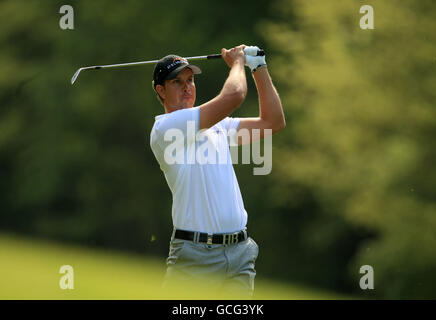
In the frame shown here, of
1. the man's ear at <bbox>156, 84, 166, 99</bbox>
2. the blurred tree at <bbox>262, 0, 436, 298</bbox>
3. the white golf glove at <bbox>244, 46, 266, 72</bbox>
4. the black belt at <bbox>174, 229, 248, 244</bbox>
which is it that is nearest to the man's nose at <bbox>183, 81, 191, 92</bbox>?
the man's ear at <bbox>156, 84, 166, 99</bbox>

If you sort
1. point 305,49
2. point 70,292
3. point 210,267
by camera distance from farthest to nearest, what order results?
1. point 305,49
2. point 70,292
3. point 210,267

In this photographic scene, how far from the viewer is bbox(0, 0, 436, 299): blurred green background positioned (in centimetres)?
1198

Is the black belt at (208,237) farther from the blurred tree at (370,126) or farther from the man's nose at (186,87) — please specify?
the blurred tree at (370,126)

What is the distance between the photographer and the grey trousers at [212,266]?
4.12 meters

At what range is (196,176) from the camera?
4.17 metres

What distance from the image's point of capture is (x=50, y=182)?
19.3 metres

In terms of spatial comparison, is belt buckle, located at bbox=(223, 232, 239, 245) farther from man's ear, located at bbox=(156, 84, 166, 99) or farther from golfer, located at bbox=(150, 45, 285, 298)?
man's ear, located at bbox=(156, 84, 166, 99)

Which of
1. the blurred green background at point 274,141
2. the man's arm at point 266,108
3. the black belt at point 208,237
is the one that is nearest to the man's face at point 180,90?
the man's arm at point 266,108

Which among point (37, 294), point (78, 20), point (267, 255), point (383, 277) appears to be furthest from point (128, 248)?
point (37, 294)

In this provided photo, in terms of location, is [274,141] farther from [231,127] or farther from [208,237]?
[208,237]

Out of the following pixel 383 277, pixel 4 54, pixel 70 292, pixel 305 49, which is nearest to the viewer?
pixel 70 292

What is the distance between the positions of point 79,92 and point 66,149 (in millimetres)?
1486

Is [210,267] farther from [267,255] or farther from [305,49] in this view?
[267,255]

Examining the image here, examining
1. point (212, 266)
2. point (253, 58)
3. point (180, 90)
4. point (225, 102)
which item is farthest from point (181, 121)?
point (212, 266)
